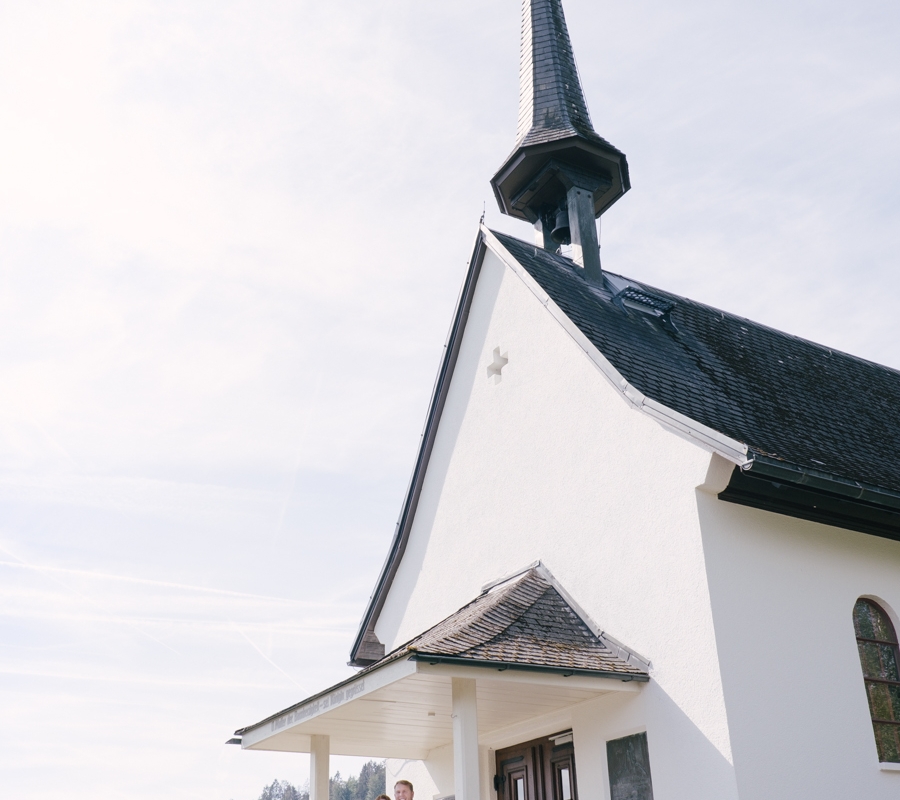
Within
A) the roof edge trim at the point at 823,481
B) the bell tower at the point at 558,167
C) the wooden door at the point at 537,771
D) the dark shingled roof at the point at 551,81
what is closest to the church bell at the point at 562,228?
the bell tower at the point at 558,167

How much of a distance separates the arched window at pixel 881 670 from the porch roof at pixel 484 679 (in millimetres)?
2246

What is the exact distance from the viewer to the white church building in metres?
8.12

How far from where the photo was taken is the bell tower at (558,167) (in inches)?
Answer: 583

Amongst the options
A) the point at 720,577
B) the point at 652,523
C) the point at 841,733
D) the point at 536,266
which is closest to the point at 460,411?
the point at 536,266

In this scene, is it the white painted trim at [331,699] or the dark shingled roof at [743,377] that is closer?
the white painted trim at [331,699]

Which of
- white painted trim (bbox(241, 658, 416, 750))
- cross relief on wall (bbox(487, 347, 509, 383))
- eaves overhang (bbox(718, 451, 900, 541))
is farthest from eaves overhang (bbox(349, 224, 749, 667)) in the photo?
white painted trim (bbox(241, 658, 416, 750))

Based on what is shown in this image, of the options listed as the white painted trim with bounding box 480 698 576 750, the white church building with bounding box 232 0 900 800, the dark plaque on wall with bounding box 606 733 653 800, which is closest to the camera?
the white church building with bounding box 232 0 900 800

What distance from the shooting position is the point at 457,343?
12.9 metres

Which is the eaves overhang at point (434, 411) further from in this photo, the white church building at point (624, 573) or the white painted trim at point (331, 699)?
the white painted trim at point (331, 699)

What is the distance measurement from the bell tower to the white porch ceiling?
674 cm

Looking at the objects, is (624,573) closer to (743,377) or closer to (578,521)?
(578,521)

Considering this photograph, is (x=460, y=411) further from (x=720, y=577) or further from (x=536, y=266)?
(x=720, y=577)

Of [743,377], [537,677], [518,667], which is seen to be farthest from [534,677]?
[743,377]

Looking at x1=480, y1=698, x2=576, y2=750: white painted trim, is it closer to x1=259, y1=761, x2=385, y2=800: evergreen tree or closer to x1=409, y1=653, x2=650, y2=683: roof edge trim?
x1=409, y1=653, x2=650, y2=683: roof edge trim
